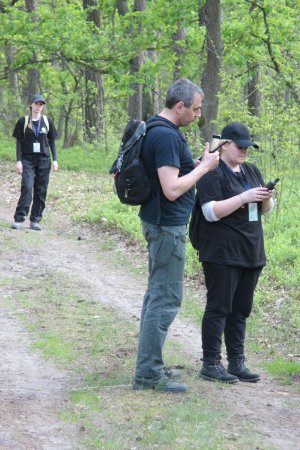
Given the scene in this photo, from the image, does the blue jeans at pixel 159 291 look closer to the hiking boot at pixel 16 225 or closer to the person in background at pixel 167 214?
the person in background at pixel 167 214

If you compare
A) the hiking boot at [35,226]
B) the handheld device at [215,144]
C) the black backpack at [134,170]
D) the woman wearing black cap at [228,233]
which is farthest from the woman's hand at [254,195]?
the hiking boot at [35,226]

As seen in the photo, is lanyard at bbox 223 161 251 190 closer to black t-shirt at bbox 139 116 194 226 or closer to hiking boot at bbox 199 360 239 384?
black t-shirt at bbox 139 116 194 226

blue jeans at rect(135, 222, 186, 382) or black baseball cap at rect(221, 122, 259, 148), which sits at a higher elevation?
black baseball cap at rect(221, 122, 259, 148)

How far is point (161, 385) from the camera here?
5750 millimetres

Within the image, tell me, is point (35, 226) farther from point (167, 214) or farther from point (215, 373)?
point (167, 214)

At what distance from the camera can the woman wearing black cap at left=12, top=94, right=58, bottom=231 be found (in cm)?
1259

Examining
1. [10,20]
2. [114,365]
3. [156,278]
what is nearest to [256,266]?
[156,278]

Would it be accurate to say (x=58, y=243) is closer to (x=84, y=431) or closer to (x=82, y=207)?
(x=82, y=207)

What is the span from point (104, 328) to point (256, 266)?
228cm

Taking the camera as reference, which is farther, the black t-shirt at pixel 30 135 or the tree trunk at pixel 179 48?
the tree trunk at pixel 179 48

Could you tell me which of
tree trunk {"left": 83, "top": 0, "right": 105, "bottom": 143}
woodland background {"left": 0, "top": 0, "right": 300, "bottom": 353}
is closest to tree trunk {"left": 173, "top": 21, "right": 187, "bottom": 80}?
woodland background {"left": 0, "top": 0, "right": 300, "bottom": 353}

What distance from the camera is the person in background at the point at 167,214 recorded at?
17.7ft

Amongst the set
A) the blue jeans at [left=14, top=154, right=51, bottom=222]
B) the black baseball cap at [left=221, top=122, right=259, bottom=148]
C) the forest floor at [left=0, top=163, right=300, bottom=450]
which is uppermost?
the black baseball cap at [left=221, top=122, right=259, bottom=148]

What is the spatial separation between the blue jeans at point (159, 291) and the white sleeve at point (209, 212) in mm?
296
